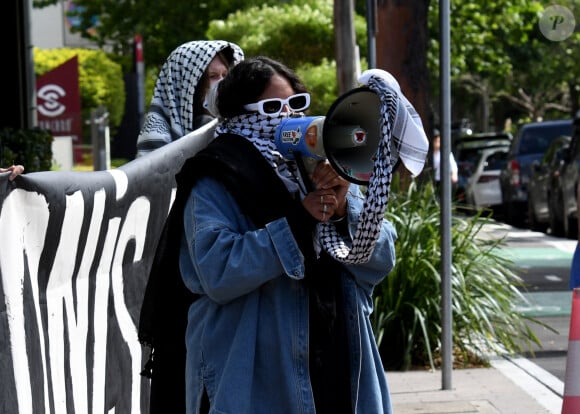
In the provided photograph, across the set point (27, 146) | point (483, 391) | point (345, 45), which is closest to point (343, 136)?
point (483, 391)

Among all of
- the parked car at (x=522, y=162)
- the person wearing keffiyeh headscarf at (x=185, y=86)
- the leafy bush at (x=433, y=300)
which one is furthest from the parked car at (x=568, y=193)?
the person wearing keffiyeh headscarf at (x=185, y=86)

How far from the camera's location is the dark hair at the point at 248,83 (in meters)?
3.63

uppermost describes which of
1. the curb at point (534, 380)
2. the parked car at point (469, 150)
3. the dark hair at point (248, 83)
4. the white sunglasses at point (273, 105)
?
the dark hair at point (248, 83)

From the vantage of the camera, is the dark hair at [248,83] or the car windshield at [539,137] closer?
the dark hair at [248,83]

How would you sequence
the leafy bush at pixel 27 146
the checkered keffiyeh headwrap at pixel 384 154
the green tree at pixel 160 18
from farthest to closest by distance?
1. the green tree at pixel 160 18
2. the leafy bush at pixel 27 146
3. the checkered keffiyeh headwrap at pixel 384 154

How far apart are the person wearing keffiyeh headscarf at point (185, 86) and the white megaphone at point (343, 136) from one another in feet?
6.09

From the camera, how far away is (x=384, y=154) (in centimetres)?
334

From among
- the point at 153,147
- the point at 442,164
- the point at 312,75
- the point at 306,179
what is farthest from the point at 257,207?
the point at 312,75

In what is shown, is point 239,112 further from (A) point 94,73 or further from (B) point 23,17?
(A) point 94,73

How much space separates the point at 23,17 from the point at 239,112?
16120 mm

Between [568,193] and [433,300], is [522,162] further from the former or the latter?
[433,300]

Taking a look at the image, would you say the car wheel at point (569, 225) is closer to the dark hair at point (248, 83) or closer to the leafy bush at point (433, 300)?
the leafy bush at point (433, 300)

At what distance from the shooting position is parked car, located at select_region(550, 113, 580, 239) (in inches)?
741

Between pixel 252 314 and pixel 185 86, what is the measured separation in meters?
2.01
